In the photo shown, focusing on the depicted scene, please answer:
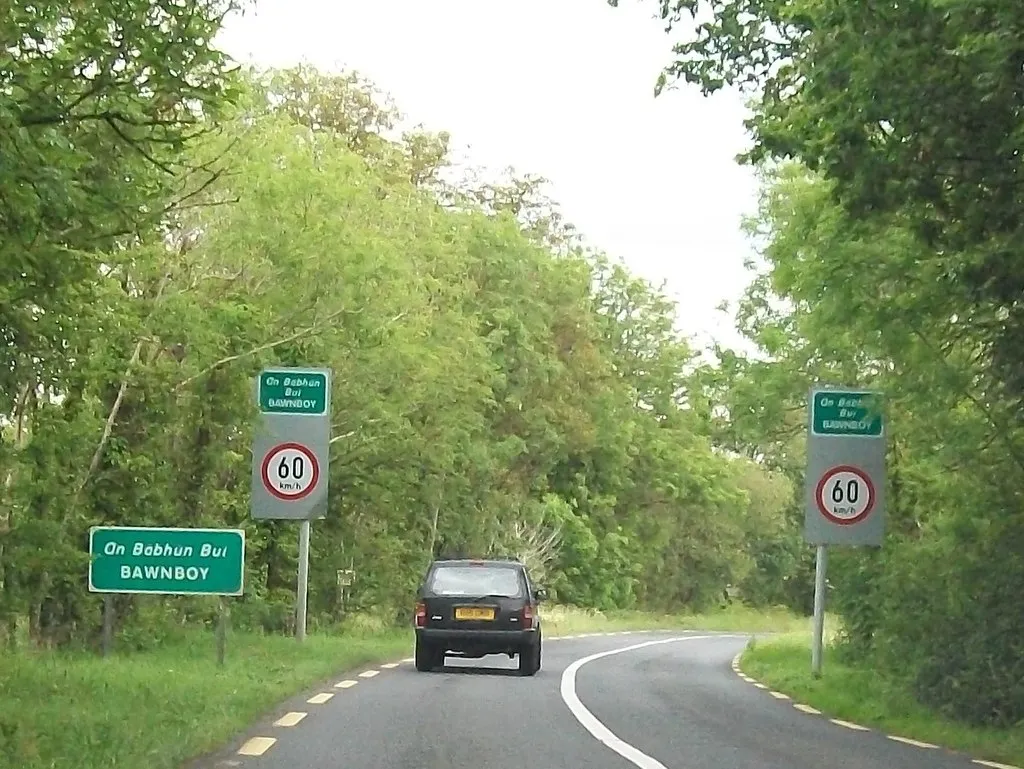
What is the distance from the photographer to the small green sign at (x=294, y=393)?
83.8 feet

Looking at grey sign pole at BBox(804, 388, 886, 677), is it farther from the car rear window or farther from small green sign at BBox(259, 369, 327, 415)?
small green sign at BBox(259, 369, 327, 415)

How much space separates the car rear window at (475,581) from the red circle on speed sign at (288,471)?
2.29 meters

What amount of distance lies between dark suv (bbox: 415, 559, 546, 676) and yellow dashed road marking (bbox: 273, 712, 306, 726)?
912cm

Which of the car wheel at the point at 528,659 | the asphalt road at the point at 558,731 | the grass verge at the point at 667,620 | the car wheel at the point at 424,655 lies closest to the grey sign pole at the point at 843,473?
the asphalt road at the point at 558,731

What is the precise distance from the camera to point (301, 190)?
89.9 feet

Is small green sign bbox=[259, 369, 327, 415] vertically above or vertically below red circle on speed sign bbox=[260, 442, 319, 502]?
above

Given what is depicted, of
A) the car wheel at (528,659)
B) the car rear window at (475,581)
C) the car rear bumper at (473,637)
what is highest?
the car rear window at (475,581)

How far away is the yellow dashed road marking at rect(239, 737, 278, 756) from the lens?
1203 centimetres

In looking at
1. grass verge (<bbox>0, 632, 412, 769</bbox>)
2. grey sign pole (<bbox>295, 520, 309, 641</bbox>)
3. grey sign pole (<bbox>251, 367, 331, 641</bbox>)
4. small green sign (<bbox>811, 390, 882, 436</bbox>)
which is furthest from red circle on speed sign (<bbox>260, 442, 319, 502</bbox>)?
small green sign (<bbox>811, 390, 882, 436</bbox>)

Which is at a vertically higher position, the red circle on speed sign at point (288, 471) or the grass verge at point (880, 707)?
the red circle on speed sign at point (288, 471)

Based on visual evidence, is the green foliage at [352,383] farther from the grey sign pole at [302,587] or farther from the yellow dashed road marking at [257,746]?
the yellow dashed road marking at [257,746]

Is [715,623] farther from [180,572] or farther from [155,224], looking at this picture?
[155,224]

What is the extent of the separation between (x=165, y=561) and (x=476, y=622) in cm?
692

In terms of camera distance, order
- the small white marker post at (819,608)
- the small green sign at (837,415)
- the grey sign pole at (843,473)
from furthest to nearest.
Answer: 1. the small white marker post at (819,608)
2. the small green sign at (837,415)
3. the grey sign pole at (843,473)
